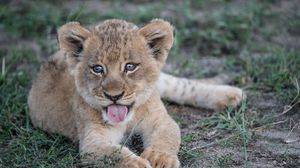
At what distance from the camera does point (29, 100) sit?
470cm

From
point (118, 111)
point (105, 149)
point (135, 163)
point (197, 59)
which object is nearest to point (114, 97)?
point (118, 111)

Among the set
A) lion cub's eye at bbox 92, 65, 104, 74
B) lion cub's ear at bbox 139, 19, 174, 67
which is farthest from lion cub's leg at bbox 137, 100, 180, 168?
lion cub's eye at bbox 92, 65, 104, 74

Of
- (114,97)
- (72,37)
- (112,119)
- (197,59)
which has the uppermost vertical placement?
(72,37)

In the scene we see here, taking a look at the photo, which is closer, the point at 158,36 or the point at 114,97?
the point at 114,97

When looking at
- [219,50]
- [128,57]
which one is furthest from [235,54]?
[128,57]

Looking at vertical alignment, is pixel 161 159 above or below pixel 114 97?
below

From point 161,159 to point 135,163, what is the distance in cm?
18

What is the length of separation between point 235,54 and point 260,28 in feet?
1.94

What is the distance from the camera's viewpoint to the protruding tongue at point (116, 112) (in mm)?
3840

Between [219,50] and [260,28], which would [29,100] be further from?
[260,28]

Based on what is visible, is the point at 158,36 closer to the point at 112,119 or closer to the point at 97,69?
the point at 97,69

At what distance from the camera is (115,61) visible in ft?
12.5

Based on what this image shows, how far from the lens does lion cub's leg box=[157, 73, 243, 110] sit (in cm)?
483

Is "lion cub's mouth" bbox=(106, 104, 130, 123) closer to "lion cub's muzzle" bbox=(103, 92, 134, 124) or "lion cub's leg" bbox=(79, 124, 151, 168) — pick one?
"lion cub's muzzle" bbox=(103, 92, 134, 124)
